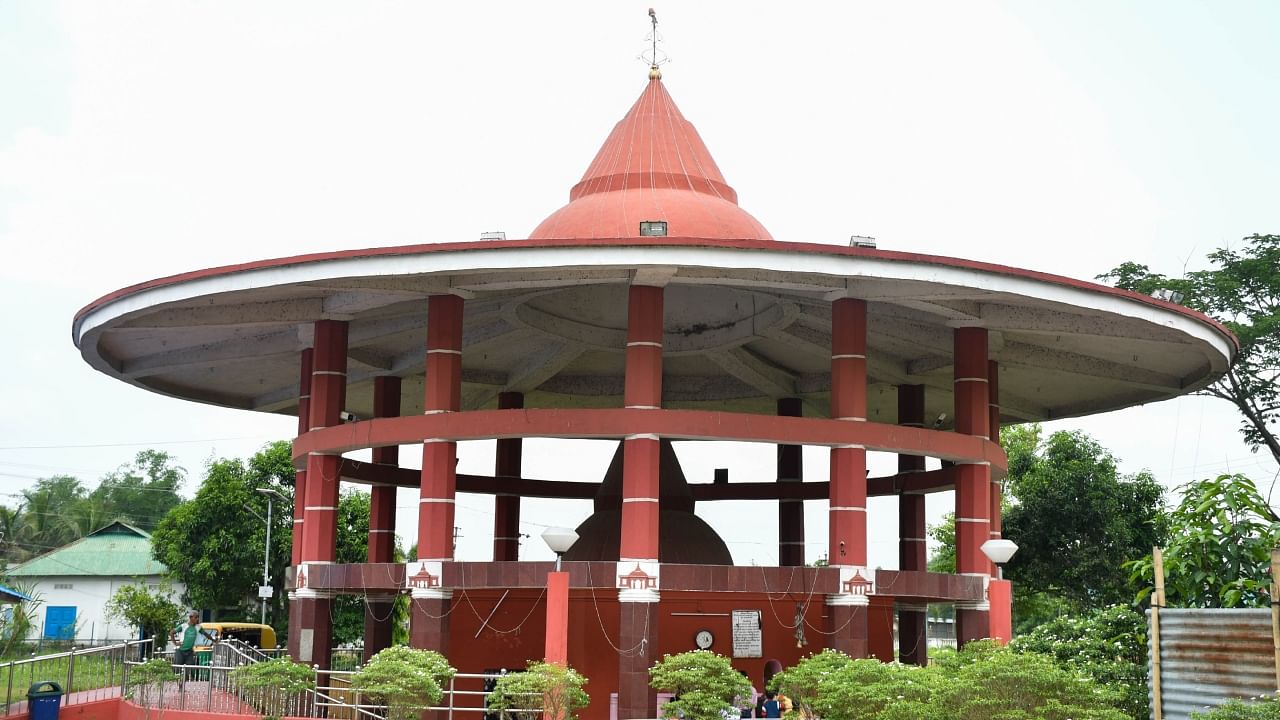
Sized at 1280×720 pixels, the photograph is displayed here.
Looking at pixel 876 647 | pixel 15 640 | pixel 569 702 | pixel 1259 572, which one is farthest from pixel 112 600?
pixel 1259 572

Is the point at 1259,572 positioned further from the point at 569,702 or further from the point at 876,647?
the point at 876,647

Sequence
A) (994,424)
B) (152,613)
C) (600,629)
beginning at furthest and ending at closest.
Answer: (152,613)
(994,424)
(600,629)

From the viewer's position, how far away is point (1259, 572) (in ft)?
69.3

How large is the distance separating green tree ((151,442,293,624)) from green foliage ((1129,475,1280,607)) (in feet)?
156

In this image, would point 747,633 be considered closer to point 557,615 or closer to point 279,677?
point 557,615

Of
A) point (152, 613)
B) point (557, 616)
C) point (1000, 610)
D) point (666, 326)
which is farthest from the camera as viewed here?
point (152, 613)

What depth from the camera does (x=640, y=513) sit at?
95.0ft

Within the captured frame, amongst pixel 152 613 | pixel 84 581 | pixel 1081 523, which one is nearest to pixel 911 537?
pixel 1081 523

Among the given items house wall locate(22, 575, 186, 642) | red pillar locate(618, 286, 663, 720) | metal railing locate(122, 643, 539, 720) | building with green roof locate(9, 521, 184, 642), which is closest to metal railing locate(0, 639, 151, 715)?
metal railing locate(122, 643, 539, 720)

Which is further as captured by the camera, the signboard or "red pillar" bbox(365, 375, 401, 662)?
"red pillar" bbox(365, 375, 401, 662)

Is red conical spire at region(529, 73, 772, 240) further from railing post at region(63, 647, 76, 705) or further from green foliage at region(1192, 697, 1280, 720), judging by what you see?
green foliage at region(1192, 697, 1280, 720)

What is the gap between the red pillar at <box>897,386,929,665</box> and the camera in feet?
132

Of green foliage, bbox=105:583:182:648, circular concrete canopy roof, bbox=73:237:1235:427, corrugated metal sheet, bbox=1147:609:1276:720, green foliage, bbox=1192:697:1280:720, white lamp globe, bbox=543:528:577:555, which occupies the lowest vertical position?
green foliage, bbox=105:583:182:648

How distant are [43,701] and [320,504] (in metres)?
8.37
